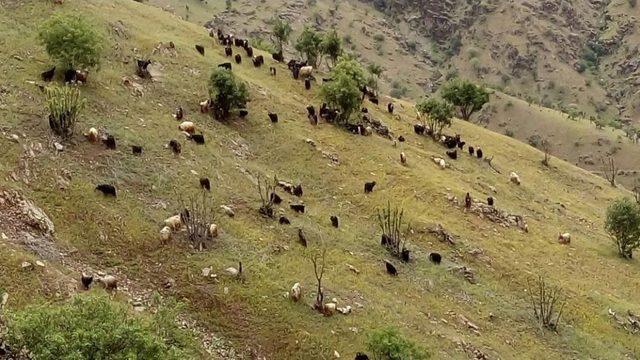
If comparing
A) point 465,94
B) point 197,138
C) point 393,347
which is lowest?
point 465,94

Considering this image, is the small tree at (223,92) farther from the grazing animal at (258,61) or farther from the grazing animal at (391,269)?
the grazing animal at (391,269)

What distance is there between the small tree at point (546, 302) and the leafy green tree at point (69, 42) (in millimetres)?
27594

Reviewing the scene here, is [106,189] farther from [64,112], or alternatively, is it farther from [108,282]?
[108,282]

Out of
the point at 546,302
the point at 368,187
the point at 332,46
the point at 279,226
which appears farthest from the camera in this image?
the point at 332,46

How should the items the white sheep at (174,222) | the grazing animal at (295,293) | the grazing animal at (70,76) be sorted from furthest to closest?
1. the grazing animal at (70,76)
2. the white sheep at (174,222)
3. the grazing animal at (295,293)

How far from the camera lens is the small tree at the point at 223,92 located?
1677 inches

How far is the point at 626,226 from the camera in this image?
144ft

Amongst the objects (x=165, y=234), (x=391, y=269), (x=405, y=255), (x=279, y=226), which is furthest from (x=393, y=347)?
(x=405, y=255)

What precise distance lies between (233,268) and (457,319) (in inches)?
422

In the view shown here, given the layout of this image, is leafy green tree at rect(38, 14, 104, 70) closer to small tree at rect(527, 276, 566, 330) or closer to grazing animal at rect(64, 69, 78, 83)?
grazing animal at rect(64, 69, 78, 83)

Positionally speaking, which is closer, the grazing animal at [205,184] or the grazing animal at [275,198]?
the grazing animal at [205,184]

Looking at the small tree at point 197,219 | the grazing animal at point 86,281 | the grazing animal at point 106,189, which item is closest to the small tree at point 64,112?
the grazing animal at point 106,189

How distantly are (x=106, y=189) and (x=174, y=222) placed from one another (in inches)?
133

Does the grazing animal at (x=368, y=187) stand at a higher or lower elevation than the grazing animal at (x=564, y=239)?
higher
